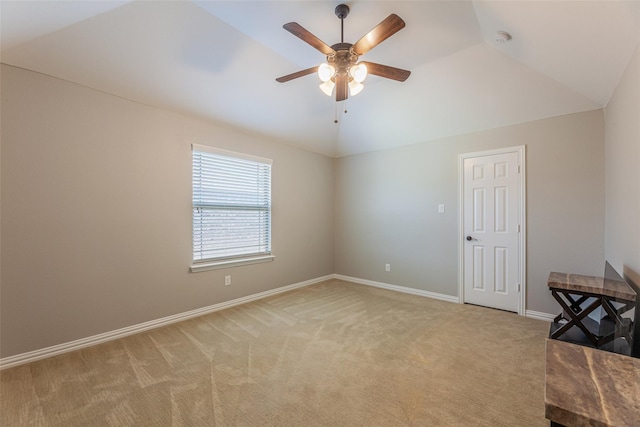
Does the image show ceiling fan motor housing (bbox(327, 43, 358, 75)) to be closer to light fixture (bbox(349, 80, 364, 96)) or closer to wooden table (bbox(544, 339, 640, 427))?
light fixture (bbox(349, 80, 364, 96))

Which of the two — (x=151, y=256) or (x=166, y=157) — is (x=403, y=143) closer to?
(x=166, y=157)

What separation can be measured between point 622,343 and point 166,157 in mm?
4186

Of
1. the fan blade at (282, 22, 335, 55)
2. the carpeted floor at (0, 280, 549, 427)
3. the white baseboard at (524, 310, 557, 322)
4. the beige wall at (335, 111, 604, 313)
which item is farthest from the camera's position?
the white baseboard at (524, 310, 557, 322)

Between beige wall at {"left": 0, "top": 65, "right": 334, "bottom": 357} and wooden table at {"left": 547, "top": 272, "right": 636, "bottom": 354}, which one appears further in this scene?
beige wall at {"left": 0, "top": 65, "right": 334, "bottom": 357}

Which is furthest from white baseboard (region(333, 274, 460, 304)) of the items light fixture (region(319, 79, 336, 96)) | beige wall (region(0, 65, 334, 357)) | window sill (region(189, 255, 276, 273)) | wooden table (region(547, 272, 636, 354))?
light fixture (region(319, 79, 336, 96))

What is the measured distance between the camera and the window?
3.47 meters

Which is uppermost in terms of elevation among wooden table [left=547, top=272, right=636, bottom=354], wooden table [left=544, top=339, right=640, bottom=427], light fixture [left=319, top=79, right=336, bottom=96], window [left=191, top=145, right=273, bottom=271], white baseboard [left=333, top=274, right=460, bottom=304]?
light fixture [left=319, top=79, right=336, bottom=96]

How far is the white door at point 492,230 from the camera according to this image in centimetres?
348

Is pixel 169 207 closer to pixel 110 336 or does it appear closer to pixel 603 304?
pixel 110 336

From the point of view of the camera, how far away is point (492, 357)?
7.89 feet

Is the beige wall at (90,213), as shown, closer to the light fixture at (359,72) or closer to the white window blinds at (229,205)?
the white window blinds at (229,205)

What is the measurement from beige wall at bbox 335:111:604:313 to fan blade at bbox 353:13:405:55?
8.00ft

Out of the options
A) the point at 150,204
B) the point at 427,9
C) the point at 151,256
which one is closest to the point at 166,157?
the point at 150,204

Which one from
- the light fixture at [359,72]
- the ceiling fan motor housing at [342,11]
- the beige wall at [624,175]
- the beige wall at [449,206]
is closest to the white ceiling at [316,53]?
the ceiling fan motor housing at [342,11]
